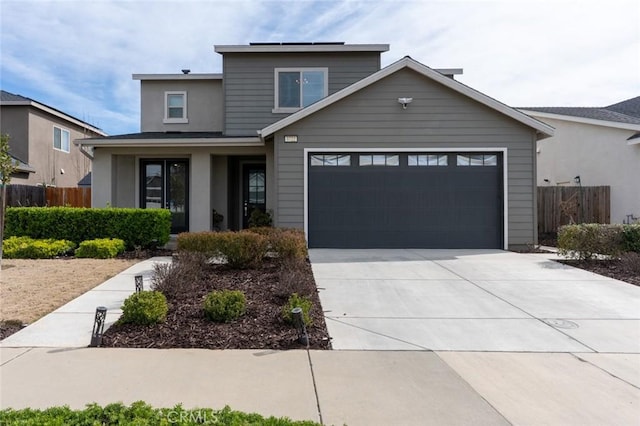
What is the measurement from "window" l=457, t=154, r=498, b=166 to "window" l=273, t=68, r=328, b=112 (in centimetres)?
531

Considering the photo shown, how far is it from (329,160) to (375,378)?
792cm

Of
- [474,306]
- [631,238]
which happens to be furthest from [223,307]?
[631,238]

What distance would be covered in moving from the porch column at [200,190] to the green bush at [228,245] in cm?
467

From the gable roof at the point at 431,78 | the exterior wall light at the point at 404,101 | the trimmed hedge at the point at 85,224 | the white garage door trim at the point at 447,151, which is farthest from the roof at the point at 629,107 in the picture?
the trimmed hedge at the point at 85,224

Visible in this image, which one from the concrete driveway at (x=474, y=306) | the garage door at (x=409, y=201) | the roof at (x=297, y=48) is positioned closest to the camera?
the concrete driveway at (x=474, y=306)

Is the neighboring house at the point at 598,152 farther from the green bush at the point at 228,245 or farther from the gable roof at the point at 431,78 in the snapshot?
the green bush at the point at 228,245

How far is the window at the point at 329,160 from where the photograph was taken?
1091cm

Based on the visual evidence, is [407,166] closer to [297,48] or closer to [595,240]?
[595,240]

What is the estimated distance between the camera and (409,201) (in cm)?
Answer: 1080

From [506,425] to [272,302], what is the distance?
355 centimetres

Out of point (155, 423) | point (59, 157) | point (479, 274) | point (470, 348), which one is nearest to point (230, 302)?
point (155, 423)

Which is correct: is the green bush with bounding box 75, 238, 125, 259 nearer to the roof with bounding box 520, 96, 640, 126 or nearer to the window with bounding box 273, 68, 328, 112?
the window with bounding box 273, 68, 328, 112

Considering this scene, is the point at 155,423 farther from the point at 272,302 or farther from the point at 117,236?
the point at 117,236

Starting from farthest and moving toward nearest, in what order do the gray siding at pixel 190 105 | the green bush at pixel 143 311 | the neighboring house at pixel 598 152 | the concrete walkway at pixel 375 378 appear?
the gray siding at pixel 190 105 → the neighboring house at pixel 598 152 → the green bush at pixel 143 311 → the concrete walkway at pixel 375 378
